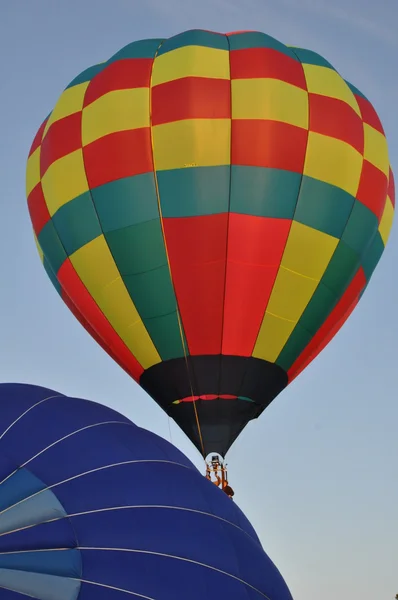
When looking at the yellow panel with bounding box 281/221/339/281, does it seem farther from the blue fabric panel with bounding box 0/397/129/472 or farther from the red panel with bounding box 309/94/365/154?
the blue fabric panel with bounding box 0/397/129/472

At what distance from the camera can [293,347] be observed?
9.53 meters

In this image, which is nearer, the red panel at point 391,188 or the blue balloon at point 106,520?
the blue balloon at point 106,520

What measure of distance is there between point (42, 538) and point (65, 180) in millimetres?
5366

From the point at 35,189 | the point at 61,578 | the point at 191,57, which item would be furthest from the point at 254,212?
the point at 61,578

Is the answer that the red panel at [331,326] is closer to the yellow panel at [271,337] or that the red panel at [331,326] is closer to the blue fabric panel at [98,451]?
the yellow panel at [271,337]

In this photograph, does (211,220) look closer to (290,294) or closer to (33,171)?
A: (290,294)

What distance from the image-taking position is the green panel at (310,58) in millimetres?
10031

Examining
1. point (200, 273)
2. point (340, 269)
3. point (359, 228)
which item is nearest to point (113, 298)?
point (200, 273)

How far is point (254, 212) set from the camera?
9.09 meters

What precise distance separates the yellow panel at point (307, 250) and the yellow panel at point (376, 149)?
3.68ft

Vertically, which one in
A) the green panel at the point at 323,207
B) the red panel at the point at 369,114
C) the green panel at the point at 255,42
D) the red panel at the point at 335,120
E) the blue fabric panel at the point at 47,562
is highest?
the green panel at the point at 255,42

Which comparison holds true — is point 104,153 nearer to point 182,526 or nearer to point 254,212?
point 254,212

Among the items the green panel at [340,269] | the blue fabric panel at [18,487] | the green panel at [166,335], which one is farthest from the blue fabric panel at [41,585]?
the green panel at [340,269]

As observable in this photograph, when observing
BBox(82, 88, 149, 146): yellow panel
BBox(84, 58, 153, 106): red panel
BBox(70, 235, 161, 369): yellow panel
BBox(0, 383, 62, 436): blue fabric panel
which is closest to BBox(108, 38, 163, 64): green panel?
BBox(84, 58, 153, 106): red panel
